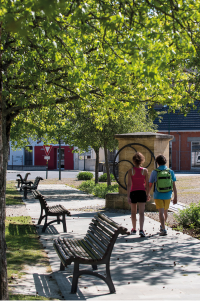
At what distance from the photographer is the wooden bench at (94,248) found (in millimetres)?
4516

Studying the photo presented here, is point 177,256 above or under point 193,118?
under

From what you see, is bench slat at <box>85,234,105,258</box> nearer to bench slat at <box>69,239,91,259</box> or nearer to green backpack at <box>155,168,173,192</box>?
bench slat at <box>69,239,91,259</box>

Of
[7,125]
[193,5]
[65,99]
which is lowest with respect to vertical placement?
[7,125]

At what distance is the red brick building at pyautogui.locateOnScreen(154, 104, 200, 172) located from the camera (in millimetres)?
41062

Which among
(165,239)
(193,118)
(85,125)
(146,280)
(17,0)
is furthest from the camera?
(193,118)

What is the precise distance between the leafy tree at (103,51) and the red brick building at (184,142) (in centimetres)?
3231

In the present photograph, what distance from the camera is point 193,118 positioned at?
43.2 m

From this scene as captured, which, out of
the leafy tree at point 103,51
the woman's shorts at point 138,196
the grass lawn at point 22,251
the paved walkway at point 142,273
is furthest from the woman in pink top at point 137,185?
the grass lawn at point 22,251

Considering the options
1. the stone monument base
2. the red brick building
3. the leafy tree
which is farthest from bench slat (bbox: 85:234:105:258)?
the red brick building

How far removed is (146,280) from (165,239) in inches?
101

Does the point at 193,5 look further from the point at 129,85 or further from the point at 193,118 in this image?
the point at 193,118

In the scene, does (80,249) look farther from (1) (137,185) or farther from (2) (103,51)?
(2) (103,51)

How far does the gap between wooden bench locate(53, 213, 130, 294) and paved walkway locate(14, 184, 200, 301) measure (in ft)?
0.74

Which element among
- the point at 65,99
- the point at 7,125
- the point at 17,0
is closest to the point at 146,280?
the point at 17,0
